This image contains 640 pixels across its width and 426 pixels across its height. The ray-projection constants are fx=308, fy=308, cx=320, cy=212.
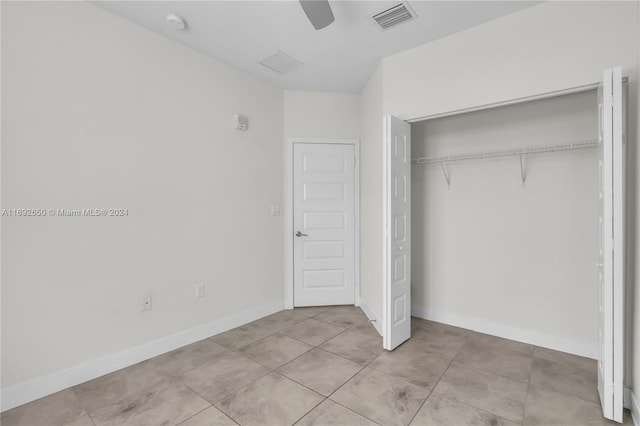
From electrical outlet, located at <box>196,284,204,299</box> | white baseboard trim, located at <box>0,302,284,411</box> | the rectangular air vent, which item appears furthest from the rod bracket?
electrical outlet, located at <box>196,284,204,299</box>

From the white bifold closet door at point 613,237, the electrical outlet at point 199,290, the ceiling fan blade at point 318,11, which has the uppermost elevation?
Answer: the ceiling fan blade at point 318,11

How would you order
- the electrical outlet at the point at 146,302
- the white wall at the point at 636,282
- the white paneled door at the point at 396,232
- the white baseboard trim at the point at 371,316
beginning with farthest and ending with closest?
the white baseboard trim at the point at 371,316, the white paneled door at the point at 396,232, the electrical outlet at the point at 146,302, the white wall at the point at 636,282

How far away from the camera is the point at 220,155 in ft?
10.8

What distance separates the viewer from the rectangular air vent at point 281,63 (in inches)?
123

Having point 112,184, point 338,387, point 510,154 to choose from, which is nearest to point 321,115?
point 510,154

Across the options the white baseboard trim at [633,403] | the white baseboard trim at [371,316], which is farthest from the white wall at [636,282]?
the white baseboard trim at [371,316]

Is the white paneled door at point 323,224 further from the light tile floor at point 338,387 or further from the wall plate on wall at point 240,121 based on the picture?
the light tile floor at point 338,387

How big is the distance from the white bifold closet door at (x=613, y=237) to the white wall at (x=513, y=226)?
1.03 meters

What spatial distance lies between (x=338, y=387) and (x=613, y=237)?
6.51 ft

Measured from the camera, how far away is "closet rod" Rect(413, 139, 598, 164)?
258 cm

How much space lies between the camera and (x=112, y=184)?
98.5 inches

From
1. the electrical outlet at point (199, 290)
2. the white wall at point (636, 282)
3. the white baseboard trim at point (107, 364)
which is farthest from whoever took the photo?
the electrical outlet at point (199, 290)

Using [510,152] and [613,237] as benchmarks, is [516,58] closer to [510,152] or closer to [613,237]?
[510,152]

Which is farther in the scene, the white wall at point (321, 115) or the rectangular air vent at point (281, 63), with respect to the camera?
the white wall at point (321, 115)
